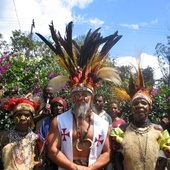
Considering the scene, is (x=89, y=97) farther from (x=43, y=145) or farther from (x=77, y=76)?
(x=43, y=145)

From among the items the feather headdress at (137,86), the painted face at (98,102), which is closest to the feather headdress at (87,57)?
the feather headdress at (137,86)

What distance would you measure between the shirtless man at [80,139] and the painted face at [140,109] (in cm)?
42

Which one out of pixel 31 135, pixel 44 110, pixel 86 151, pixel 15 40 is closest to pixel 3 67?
pixel 44 110

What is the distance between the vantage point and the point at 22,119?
4398 millimetres

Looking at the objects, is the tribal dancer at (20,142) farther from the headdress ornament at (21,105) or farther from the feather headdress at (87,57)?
the feather headdress at (87,57)

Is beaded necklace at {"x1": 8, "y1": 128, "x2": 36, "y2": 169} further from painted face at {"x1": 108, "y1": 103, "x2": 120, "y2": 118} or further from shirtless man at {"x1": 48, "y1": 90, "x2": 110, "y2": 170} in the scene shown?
painted face at {"x1": 108, "y1": 103, "x2": 120, "y2": 118}

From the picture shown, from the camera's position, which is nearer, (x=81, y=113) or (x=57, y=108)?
(x=81, y=113)

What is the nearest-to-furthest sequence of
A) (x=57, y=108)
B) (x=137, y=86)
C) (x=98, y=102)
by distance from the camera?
(x=137, y=86), (x=57, y=108), (x=98, y=102)

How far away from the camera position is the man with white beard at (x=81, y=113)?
4.18m

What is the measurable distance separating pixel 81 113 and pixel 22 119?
773 millimetres

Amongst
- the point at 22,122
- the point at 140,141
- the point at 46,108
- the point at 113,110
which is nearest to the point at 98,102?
the point at 113,110

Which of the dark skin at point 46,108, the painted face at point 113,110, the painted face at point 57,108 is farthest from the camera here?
the painted face at point 113,110

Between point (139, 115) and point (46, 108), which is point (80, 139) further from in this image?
point (46, 108)

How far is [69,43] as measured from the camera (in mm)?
4500
